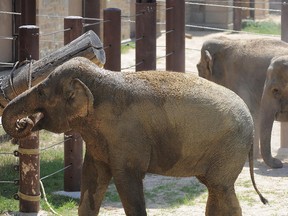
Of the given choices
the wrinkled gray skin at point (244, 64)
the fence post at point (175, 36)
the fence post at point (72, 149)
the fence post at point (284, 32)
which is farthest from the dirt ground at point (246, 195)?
the fence post at point (175, 36)

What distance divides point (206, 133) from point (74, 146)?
257 cm

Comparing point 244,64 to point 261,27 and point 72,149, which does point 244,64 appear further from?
point 261,27

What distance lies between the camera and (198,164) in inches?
264

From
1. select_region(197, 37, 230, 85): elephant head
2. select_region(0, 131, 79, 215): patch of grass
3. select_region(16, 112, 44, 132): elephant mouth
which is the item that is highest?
select_region(16, 112, 44, 132): elephant mouth

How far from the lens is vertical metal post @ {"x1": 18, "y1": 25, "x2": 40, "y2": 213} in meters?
7.80

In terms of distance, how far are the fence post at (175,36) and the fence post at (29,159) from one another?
154 inches

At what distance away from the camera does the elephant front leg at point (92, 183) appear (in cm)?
671

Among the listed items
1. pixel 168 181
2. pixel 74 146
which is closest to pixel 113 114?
pixel 74 146

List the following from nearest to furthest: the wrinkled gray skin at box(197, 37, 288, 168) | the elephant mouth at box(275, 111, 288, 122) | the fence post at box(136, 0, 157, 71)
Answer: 1. the fence post at box(136, 0, 157, 71)
2. the elephant mouth at box(275, 111, 288, 122)
3. the wrinkled gray skin at box(197, 37, 288, 168)

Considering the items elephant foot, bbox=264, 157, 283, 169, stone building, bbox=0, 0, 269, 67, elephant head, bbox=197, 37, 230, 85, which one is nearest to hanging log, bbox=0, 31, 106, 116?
stone building, bbox=0, 0, 269, 67

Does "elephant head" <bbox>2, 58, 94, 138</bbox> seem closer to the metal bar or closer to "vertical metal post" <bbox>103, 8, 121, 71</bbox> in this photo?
the metal bar

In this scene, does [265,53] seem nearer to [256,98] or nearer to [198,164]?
[256,98]

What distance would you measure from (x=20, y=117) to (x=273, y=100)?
527 centimetres

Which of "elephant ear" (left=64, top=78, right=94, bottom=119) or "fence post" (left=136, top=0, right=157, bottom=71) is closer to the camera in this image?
"elephant ear" (left=64, top=78, right=94, bottom=119)
